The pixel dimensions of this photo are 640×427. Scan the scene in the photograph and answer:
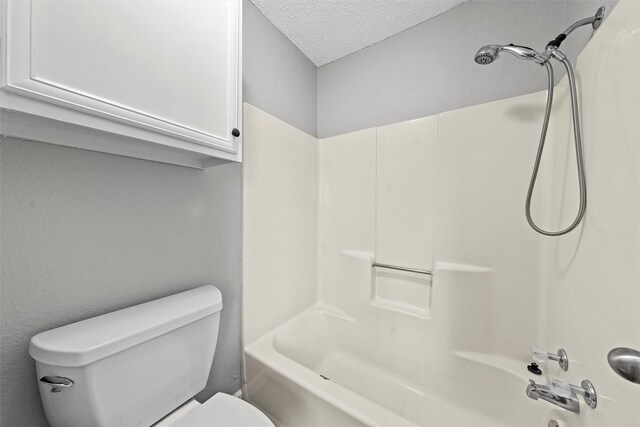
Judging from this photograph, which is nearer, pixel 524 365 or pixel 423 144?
pixel 524 365

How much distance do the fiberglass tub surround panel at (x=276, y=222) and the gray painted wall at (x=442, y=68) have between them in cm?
47

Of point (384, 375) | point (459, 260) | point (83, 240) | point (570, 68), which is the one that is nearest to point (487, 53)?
point (570, 68)

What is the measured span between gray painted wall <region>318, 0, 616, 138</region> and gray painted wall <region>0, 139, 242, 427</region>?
46.5 inches

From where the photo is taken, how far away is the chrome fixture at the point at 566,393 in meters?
0.72

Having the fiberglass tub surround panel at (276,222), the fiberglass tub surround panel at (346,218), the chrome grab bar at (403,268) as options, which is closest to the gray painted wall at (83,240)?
the fiberglass tub surround panel at (276,222)

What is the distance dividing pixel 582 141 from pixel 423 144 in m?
0.67

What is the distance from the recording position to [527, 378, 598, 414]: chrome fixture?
2.36ft

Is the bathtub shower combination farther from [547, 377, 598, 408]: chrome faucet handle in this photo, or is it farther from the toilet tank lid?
the toilet tank lid

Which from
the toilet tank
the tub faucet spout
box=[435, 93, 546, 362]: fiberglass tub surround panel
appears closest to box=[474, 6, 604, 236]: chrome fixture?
box=[435, 93, 546, 362]: fiberglass tub surround panel

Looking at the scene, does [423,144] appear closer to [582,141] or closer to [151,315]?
[582,141]

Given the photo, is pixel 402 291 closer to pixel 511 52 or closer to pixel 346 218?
pixel 346 218

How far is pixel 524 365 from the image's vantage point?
1188mm

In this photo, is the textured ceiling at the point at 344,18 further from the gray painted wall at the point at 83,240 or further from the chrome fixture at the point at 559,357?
the chrome fixture at the point at 559,357

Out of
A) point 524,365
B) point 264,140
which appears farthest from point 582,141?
point 264,140
